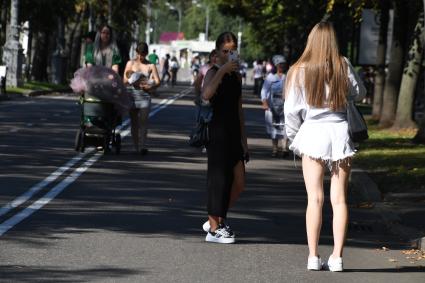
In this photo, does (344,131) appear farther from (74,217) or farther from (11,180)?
(11,180)

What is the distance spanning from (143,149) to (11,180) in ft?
17.8

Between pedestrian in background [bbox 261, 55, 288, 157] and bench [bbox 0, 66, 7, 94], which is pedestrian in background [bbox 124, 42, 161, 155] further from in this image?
bench [bbox 0, 66, 7, 94]

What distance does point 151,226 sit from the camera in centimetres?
1198

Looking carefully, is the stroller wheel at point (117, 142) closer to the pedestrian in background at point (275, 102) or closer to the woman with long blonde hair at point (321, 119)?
the pedestrian in background at point (275, 102)

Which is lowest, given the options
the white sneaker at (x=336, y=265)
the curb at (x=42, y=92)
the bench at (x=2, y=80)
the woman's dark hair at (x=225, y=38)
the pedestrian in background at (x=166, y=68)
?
the pedestrian in background at (x=166, y=68)

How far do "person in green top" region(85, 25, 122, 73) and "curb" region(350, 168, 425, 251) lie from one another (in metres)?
4.29

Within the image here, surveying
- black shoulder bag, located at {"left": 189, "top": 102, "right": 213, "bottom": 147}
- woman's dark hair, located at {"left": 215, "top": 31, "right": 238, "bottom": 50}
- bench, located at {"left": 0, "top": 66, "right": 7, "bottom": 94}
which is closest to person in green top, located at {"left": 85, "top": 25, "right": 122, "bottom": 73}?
black shoulder bag, located at {"left": 189, "top": 102, "right": 213, "bottom": 147}

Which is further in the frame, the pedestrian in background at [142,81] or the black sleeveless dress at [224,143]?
the pedestrian in background at [142,81]

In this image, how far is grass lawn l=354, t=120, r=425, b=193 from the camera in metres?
17.3

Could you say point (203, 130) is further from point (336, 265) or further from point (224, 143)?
point (336, 265)

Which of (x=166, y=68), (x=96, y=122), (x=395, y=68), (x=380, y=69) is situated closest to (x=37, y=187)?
(x=96, y=122)

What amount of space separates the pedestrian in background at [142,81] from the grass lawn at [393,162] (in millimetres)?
3435

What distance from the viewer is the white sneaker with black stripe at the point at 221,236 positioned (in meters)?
11.2

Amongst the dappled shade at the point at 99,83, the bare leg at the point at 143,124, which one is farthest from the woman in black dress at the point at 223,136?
the bare leg at the point at 143,124
